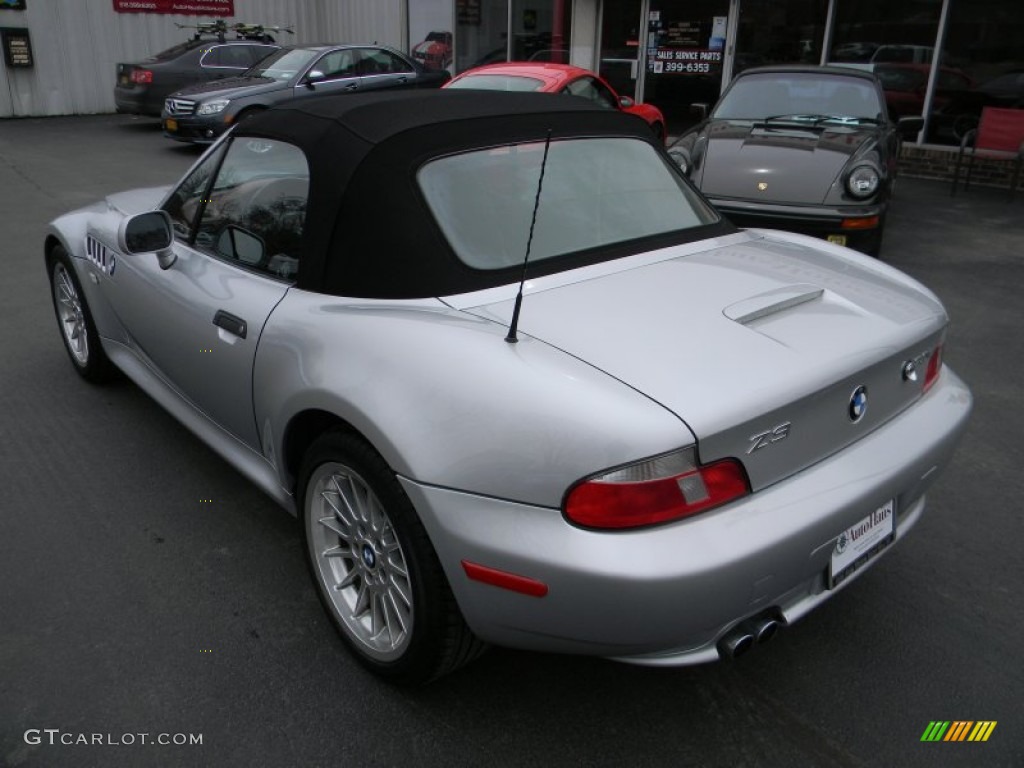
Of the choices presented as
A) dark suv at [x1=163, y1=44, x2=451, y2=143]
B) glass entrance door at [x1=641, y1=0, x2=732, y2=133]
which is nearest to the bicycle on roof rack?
dark suv at [x1=163, y1=44, x2=451, y2=143]

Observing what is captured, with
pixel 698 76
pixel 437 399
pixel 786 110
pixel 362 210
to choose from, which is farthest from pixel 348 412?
pixel 698 76

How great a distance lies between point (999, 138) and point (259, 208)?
10.3m

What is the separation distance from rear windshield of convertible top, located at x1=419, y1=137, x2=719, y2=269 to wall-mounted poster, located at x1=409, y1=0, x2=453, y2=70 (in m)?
15.9

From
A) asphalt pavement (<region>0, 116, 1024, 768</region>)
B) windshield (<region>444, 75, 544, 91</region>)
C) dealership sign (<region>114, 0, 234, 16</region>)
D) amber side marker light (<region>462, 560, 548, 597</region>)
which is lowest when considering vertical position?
asphalt pavement (<region>0, 116, 1024, 768</region>)

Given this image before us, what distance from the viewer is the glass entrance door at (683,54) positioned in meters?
13.3

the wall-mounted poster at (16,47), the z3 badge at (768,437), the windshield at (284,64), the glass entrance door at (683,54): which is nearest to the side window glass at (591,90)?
the glass entrance door at (683,54)

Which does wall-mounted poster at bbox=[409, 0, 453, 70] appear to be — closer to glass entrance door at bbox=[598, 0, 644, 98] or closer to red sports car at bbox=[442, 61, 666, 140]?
glass entrance door at bbox=[598, 0, 644, 98]

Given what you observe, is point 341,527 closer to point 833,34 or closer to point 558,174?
point 558,174

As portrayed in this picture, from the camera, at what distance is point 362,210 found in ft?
7.91

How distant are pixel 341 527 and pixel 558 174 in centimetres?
134

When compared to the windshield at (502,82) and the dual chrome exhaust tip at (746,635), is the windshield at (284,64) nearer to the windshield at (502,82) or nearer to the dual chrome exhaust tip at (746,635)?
the windshield at (502,82)

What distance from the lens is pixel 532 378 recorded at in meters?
1.90

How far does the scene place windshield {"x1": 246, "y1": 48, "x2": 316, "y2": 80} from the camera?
1240 centimetres

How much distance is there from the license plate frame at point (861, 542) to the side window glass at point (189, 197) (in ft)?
8.28
